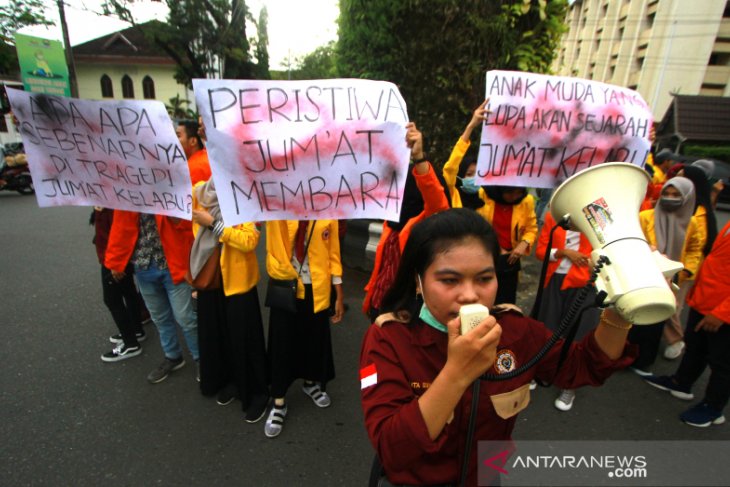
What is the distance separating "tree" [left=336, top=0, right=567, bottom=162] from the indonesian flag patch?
4179mm

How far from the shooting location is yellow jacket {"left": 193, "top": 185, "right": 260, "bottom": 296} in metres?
2.45

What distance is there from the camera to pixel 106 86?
31.8 m

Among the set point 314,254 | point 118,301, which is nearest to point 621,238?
point 314,254

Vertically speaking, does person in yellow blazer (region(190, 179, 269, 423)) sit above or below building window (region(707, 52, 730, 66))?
below

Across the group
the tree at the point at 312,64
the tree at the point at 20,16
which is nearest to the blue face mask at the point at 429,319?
the tree at the point at 20,16

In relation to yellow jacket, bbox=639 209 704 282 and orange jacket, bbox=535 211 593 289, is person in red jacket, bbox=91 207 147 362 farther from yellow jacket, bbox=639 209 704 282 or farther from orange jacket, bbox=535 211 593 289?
yellow jacket, bbox=639 209 704 282

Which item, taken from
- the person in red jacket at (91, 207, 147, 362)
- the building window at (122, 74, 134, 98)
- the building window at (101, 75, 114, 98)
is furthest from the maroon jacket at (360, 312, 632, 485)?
the building window at (101, 75, 114, 98)

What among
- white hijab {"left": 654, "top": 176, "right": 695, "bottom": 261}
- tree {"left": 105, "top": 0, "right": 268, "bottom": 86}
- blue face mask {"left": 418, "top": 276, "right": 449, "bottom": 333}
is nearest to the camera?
blue face mask {"left": 418, "top": 276, "right": 449, "bottom": 333}

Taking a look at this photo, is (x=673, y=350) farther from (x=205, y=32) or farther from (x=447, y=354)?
(x=205, y=32)

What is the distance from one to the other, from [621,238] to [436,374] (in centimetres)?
68

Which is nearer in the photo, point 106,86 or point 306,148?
→ point 306,148

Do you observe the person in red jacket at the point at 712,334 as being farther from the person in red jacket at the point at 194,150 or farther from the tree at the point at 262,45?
the tree at the point at 262,45

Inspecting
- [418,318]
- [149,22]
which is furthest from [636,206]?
[149,22]

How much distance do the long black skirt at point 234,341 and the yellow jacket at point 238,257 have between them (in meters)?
0.07
